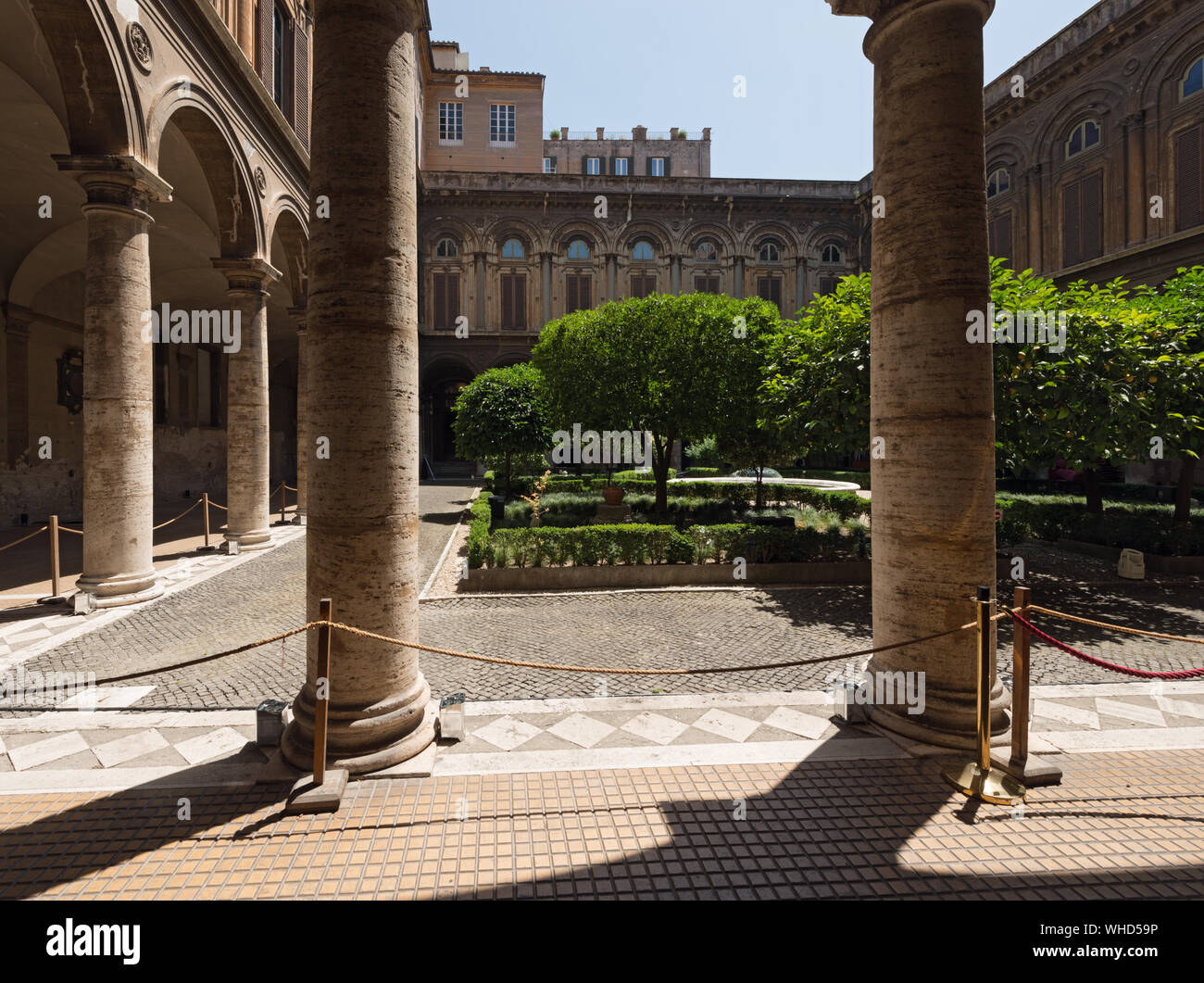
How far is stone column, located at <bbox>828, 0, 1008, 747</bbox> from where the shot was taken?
14.0 feet

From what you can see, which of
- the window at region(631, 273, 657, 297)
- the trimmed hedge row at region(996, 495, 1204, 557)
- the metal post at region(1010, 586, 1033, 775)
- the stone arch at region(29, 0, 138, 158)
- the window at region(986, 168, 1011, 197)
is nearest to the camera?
the metal post at region(1010, 586, 1033, 775)

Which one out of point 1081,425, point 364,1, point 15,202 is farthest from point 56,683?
point 15,202

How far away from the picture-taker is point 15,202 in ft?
45.0

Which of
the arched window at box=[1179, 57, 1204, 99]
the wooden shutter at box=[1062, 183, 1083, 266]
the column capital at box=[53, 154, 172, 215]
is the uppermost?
the arched window at box=[1179, 57, 1204, 99]

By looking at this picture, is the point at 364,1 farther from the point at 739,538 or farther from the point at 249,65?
the point at 249,65

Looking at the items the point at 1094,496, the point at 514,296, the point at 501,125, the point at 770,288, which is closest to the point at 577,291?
the point at 514,296

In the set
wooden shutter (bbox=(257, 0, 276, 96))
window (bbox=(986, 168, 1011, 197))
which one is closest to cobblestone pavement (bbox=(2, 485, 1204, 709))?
wooden shutter (bbox=(257, 0, 276, 96))

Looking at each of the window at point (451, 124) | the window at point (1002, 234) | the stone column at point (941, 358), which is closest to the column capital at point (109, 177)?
the stone column at point (941, 358)

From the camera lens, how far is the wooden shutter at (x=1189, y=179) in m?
20.0

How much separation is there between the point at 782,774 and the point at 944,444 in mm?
2557

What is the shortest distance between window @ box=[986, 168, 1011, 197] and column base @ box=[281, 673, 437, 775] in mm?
33156

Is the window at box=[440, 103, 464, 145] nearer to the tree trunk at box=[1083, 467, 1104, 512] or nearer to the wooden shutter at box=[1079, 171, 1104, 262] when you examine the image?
the wooden shutter at box=[1079, 171, 1104, 262]

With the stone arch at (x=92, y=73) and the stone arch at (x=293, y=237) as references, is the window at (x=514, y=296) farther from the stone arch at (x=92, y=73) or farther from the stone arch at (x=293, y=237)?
the stone arch at (x=92, y=73)
